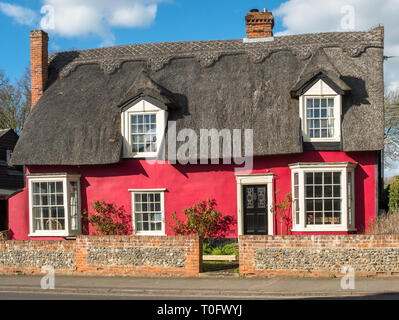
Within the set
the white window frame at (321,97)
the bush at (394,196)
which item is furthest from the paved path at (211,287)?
the white window frame at (321,97)

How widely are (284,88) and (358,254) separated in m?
8.17

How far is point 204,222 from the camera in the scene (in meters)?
→ 18.2

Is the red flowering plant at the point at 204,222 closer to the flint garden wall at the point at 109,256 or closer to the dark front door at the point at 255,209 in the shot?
the dark front door at the point at 255,209

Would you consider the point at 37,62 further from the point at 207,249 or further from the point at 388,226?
the point at 388,226

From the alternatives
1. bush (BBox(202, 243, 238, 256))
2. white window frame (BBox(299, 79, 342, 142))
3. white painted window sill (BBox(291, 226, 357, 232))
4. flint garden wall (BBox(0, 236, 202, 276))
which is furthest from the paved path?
white window frame (BBox(299, 79, 342, 142))

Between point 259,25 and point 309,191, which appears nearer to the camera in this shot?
point 309,191

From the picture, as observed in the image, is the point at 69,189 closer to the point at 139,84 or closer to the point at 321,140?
the point at 139,84

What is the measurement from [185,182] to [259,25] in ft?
27.6

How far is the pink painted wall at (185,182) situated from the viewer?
17.7 m

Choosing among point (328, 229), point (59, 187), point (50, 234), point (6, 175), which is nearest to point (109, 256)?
point (50, 234)

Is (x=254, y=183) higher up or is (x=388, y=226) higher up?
(x=254, y=183)

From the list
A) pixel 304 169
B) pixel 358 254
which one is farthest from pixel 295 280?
pixel 304 169

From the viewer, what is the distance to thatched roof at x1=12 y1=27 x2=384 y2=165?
17.9m

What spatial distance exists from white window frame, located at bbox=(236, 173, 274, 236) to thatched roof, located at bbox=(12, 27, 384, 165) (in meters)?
1.02
